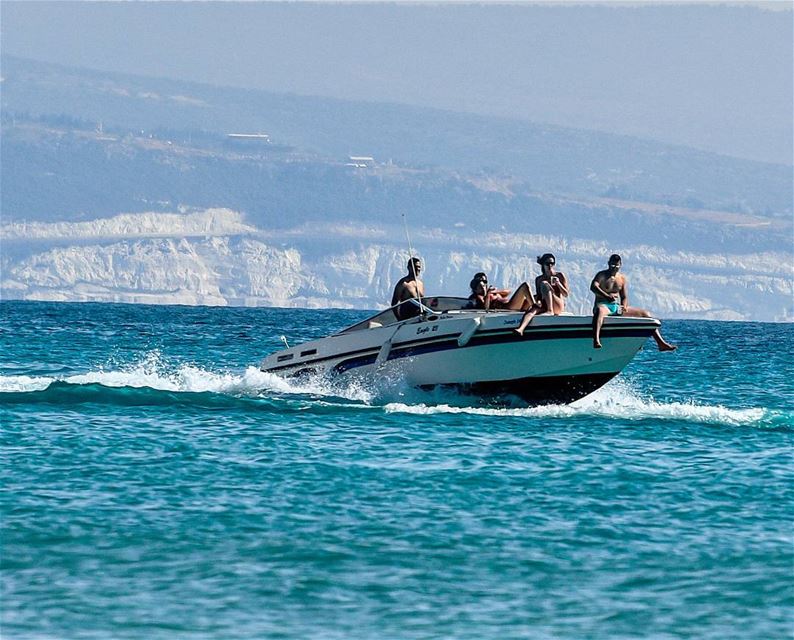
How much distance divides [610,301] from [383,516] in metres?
9.09

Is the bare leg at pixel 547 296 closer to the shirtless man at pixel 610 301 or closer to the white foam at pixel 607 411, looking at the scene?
the shirtless man at pixel 610 301

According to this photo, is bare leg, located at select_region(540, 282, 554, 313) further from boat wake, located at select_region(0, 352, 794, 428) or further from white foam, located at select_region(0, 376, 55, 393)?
white foam, located at select_region(0, 376, 55, 393)

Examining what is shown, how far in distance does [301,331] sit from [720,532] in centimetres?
6627

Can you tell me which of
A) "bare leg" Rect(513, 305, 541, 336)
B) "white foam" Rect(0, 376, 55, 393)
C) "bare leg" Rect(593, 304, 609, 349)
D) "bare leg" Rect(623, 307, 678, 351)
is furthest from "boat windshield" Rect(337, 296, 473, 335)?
"white foam" Rect(0, 376, 55, 393)

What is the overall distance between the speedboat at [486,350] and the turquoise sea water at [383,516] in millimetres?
415

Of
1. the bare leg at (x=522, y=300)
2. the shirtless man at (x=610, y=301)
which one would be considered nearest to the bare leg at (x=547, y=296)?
the bare leg at (x=522, y=300)

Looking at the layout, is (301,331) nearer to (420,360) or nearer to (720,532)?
(420,360)

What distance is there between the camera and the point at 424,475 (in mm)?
19000

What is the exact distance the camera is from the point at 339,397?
27.1 m

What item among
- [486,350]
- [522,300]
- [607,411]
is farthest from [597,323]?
[607,411]

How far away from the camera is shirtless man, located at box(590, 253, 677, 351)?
79.0ft

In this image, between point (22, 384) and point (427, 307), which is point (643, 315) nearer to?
point (427, 307)

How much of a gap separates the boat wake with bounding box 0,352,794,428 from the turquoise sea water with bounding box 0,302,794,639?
7 centimetres

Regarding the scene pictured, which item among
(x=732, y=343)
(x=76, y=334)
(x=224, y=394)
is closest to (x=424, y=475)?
(x=224, y=394)
